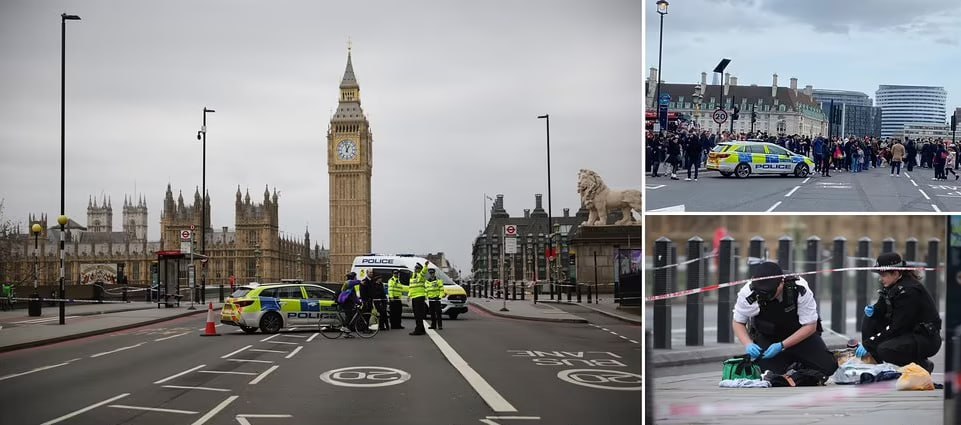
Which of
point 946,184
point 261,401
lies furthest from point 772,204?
point 261,401

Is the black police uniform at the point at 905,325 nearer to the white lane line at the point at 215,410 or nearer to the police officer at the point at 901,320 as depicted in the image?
the police officer at the point at 901,320

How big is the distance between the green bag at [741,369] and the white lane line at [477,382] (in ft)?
7.42

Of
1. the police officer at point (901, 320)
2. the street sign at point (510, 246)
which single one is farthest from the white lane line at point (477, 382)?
the street sign at point (510, 246)

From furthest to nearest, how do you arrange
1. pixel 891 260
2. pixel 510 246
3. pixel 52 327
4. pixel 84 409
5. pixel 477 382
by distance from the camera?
pixel 510 246, pixel 52 327, pixel 477 382, pixel 84 409, pixel 891 260

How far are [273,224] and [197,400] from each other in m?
132

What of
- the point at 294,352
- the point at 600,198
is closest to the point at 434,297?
the point at 294,352

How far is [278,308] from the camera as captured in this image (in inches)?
862

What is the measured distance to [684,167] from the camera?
396 inches

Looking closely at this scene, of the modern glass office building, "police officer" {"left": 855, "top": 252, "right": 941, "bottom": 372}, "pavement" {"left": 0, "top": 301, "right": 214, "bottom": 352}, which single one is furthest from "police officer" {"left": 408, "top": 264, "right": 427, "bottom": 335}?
"police officer" {"left": 855, "top": 252, "right": 941, "bottom": 372}

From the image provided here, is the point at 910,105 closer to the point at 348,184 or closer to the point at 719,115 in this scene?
the point at 719,115

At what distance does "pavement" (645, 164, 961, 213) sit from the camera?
9023mm

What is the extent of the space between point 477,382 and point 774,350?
440 centimetres

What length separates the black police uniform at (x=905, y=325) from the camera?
8617 mm

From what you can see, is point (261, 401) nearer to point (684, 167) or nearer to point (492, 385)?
point (492, 385)
